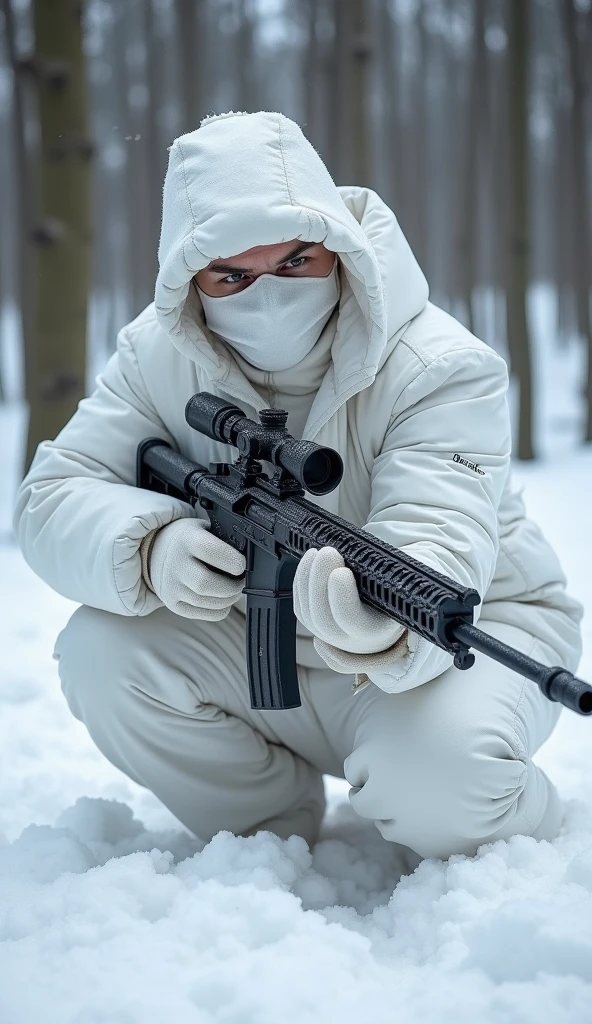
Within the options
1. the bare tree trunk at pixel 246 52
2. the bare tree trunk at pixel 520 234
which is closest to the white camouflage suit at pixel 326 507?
the bare tree trunk at pixel 520 234

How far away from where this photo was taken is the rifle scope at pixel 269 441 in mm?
1567

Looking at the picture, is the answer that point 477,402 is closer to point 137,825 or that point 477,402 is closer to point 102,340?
point 137,825

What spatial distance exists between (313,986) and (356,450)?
0.93 meters

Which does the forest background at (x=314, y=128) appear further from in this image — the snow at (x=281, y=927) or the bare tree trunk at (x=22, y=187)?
the snow at (x=281, y=927)

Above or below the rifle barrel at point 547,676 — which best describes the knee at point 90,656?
below

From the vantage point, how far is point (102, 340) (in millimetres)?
18766

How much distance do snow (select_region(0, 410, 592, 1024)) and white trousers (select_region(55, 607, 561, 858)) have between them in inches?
3.0

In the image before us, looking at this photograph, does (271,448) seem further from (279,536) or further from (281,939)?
(281,939)

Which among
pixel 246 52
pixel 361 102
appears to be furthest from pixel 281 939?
pixel 246 52

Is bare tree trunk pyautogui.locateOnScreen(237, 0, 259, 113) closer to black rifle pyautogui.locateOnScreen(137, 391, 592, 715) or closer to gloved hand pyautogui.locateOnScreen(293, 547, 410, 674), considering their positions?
black rifle pyautogui.locateOnScreen(137, 391, 592, 715)

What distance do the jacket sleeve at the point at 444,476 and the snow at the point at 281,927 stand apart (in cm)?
35

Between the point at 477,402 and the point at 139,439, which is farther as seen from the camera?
the point at 139,439

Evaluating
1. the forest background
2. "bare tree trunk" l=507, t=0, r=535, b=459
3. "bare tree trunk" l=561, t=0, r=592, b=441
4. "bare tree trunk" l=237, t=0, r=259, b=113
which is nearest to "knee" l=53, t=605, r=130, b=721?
the forest background

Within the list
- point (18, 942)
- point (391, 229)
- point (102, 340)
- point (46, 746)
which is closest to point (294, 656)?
point (18, 942)
